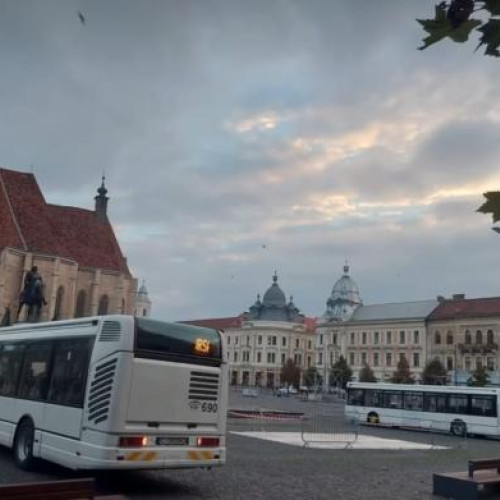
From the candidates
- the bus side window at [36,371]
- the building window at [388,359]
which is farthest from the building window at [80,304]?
the building window at [388,359]

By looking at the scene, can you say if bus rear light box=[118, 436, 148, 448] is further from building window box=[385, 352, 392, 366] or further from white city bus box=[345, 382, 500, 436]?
building window box=[385, 352, 392, 366]

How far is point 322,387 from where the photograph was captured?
105438 mm

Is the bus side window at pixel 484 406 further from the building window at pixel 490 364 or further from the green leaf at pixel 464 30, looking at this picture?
the building window at pixel 490 364

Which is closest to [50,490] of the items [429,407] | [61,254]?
[429,407]

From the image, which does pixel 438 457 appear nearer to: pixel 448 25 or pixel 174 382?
pixel 174 382

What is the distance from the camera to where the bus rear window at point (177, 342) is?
11.7 metres

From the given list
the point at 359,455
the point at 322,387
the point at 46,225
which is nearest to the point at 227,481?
the point at 359,455

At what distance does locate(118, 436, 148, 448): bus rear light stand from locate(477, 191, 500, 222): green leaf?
9.66 meters

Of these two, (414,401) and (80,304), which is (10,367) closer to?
(414,401)

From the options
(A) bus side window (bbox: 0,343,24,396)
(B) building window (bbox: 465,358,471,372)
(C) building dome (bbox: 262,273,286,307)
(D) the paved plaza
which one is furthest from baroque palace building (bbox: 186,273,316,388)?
(A) bus side window (bbox: 0,343,24,396)

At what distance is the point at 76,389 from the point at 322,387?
96.4 meters

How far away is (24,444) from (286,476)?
17.8ft

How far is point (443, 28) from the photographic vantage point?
2223 mm

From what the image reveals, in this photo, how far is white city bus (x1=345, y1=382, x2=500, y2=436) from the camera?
109 ft
